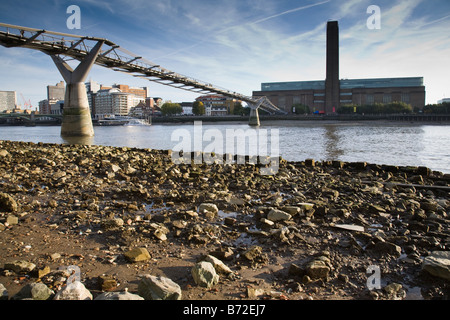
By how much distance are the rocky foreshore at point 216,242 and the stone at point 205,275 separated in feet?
0.04

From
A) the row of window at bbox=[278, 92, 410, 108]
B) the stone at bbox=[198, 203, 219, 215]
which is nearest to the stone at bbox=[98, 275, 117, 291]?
the stone at bbox=[198, 203, 219, 215]

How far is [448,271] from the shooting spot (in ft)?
12.4

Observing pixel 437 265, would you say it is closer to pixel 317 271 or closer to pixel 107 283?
pixel 317 271

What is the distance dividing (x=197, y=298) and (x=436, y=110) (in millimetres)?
139877

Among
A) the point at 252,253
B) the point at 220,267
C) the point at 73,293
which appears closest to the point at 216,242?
the point at 252,253

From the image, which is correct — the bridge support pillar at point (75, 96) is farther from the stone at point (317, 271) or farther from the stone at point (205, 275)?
the stone at point (317, 271)

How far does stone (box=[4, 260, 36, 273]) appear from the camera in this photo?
3559 millimetres

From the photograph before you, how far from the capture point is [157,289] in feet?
10.1

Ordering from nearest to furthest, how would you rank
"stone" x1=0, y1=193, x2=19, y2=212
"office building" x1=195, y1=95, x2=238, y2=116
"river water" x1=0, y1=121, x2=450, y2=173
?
"stone" x1=0, y1=193, x2=19, y2=212 < "river water" x1=0, y1=121, x2=450, y2=173 < "office building" x1=195, y1=95, x2=238, y2=116

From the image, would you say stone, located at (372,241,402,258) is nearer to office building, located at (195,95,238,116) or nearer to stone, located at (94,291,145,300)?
stone, located at (94,291,145,300)

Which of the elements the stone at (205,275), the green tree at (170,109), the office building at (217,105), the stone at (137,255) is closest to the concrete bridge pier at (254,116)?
the green tree at (170,109)
